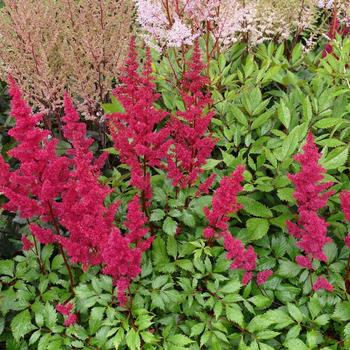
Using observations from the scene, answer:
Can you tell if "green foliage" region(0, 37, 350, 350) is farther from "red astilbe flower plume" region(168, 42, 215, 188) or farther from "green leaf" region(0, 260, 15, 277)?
"red astilbe flower plume" region(168, 42, 215, 188)

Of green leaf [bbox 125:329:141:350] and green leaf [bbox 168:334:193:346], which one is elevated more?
green leaf [bbox 125:329:141:350]

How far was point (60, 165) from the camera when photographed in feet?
6.88

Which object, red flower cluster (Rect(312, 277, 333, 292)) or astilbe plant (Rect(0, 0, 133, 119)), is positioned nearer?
red flower cluster (Rect(312, 277, 333, 292))

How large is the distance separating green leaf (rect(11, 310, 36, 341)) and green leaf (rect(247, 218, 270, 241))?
→ 1214 mm

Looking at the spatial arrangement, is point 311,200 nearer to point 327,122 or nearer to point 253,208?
point 253,208

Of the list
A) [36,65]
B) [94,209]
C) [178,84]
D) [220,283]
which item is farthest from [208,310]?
[36,65]

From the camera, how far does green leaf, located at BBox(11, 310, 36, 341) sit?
2266 millimetres

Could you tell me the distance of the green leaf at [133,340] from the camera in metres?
2.03

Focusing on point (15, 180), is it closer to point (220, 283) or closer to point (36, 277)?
point (36, 277)

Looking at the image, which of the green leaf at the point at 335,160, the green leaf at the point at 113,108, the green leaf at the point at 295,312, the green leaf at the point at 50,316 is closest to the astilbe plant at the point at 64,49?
the green leaf at the point at 113,108

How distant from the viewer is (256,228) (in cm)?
248

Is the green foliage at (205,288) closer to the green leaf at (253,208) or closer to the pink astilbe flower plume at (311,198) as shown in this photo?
the green leaf at (253,208)

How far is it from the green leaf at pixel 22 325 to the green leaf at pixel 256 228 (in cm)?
121

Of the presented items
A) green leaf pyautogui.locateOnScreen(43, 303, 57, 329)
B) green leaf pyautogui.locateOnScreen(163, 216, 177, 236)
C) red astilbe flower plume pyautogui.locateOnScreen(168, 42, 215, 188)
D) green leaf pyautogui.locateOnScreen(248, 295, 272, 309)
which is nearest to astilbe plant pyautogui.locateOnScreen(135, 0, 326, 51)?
red astilbe flower plume pyautogui.locateOnScreen(168, 42, 215, 188)
